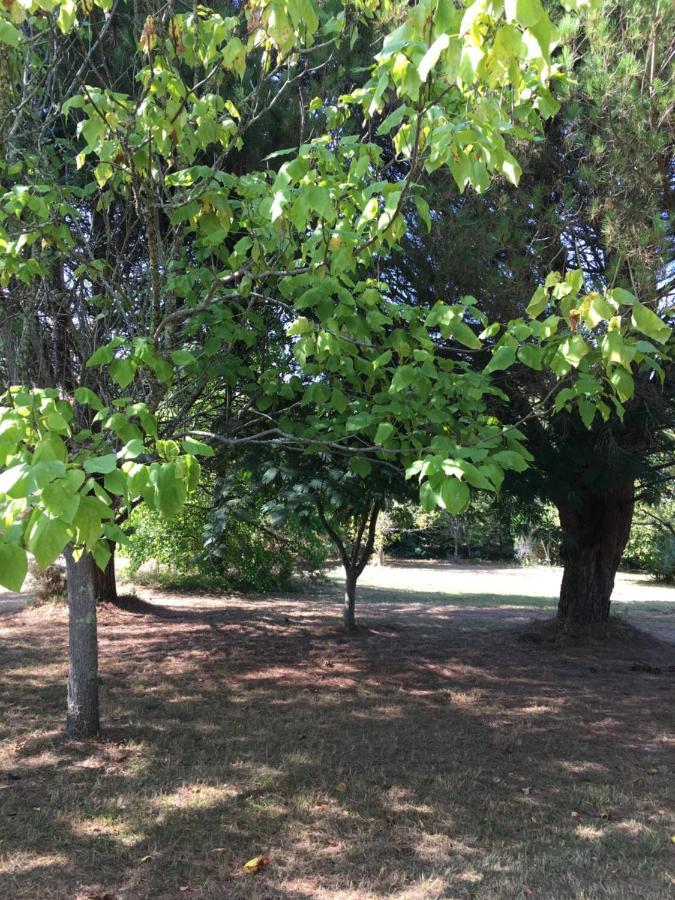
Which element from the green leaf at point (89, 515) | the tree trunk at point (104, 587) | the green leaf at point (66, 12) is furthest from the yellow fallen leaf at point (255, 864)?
the tree trunk at point (104, 587)

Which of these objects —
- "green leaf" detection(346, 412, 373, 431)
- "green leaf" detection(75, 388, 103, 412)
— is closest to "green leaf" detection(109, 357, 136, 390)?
"green leaf" detection(75, 388, 103, 412)

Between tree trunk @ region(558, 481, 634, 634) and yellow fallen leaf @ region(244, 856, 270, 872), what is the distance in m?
7.36

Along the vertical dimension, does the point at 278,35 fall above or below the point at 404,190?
above

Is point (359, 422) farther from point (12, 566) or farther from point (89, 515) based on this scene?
point (12, 566)

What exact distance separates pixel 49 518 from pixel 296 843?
2547 mm

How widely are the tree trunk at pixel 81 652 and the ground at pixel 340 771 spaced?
21 centimetres

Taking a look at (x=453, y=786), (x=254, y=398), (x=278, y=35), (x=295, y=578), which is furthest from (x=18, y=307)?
(x=295, y=578)

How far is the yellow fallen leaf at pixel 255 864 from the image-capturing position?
330 cm

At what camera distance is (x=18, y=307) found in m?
5.45

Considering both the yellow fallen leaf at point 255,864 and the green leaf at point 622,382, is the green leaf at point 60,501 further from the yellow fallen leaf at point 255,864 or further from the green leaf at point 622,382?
the green leaf at point 622,382

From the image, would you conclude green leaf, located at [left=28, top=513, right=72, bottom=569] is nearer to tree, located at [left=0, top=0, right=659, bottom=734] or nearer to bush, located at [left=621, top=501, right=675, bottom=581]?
tree, located at [left=0, top=0, right=659, bottom=734]

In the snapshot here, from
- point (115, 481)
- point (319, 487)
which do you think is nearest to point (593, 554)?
point (319, 487)

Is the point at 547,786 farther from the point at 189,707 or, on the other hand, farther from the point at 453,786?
the point at 189,707

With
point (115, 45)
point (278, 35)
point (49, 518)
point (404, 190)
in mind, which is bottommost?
point (49, 518)
